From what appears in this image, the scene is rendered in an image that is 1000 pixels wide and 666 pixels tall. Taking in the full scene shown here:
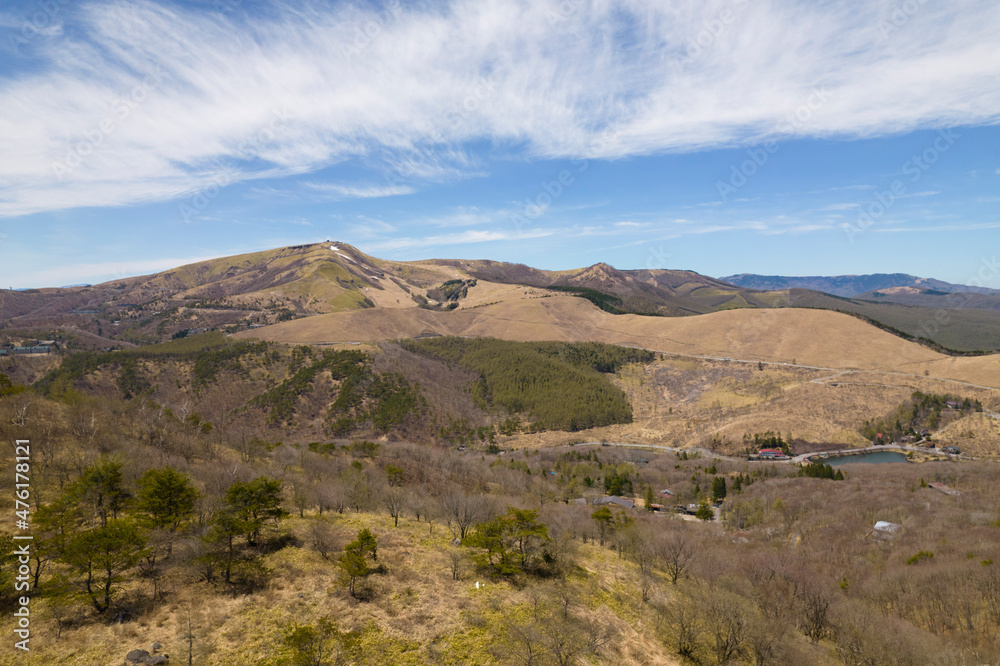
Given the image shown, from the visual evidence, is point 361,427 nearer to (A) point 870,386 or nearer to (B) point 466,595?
(B) point 466,595

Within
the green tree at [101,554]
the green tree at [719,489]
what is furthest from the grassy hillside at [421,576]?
the green tree at [719,489]

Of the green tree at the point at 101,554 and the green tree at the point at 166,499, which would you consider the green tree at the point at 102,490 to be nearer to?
the green tree at the point at 166,499

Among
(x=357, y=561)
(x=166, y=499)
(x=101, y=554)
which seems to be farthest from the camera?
(x=166, y=499)

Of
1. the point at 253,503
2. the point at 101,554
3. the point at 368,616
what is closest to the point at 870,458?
the point at 368,616

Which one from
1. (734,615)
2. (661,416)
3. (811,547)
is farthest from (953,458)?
(734,615)

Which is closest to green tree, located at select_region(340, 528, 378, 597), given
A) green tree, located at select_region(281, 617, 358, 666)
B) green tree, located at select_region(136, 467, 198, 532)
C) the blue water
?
green tree, located at select_region(281, 617, 358, 666)

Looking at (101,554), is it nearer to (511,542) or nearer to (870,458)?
(511,542)
